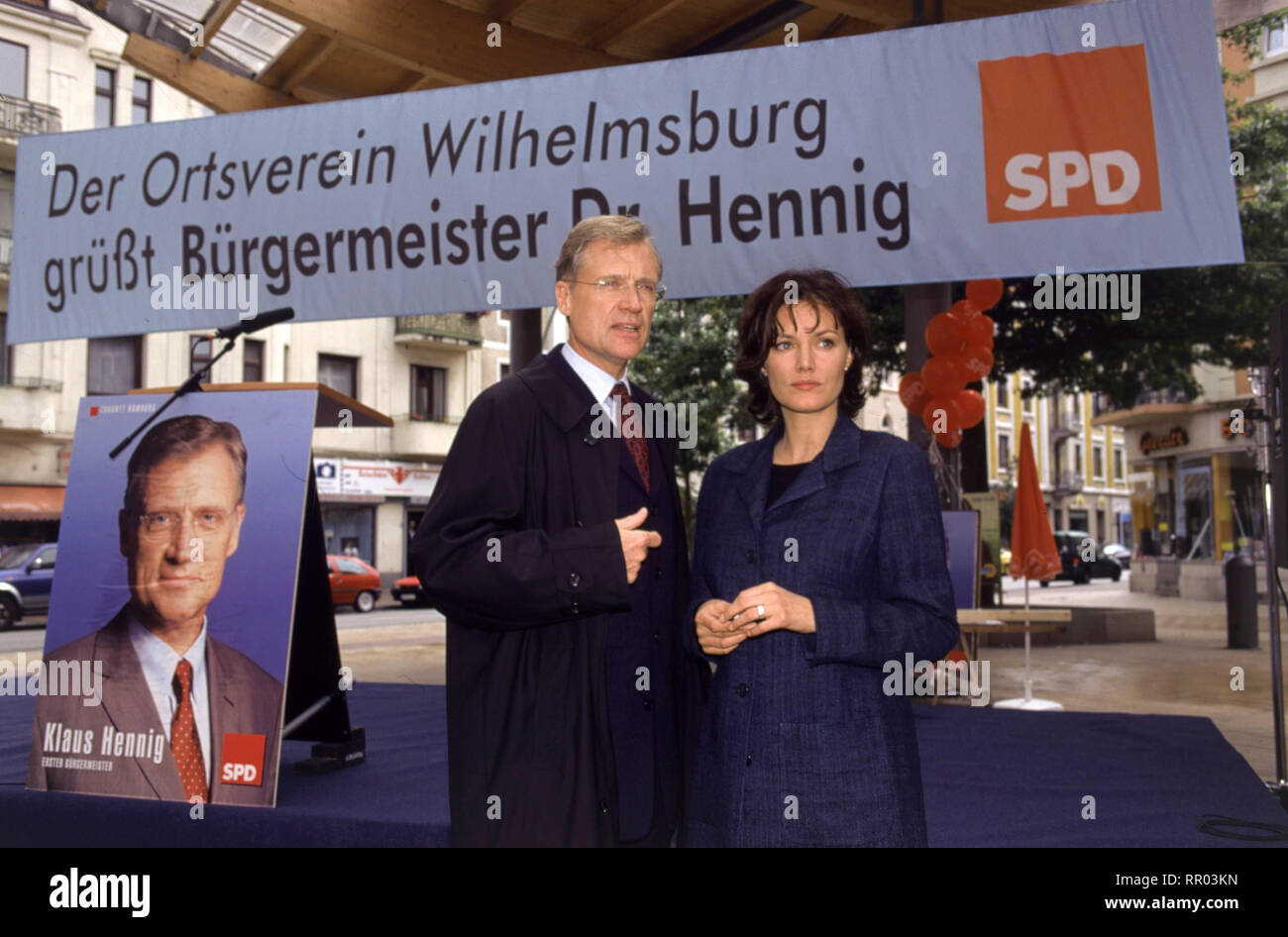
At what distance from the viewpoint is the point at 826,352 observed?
214cm

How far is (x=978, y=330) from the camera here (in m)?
7.64

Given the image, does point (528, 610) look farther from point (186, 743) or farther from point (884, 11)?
point (884, 11)

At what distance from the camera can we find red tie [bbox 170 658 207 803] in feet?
12.3

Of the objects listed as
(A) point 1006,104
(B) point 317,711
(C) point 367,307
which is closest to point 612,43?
(C) point 367,307

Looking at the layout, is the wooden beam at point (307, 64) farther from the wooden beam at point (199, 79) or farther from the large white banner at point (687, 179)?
the large white banner at point (687, 179)

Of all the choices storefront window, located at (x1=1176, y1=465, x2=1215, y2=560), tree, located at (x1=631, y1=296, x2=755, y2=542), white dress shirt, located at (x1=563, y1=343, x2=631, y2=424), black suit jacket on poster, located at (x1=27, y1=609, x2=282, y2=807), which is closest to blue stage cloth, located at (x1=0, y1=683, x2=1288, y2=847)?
black suit jacket on poster, located at (x1=27, y1=609, x2=282, y2=807)

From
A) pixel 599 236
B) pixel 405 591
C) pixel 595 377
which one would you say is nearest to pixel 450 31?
pixel 599 236

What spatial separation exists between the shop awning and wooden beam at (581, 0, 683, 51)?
19040 mm

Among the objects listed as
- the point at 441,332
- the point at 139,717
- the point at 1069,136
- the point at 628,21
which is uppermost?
the point at 441,332

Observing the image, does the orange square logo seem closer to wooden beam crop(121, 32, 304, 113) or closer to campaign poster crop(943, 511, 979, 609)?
campaign poster crop(943, 511, 979, 609)

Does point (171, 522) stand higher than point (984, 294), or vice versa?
point (984, 294)

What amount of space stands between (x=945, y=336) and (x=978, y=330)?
24 centimetres
